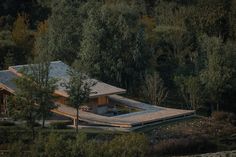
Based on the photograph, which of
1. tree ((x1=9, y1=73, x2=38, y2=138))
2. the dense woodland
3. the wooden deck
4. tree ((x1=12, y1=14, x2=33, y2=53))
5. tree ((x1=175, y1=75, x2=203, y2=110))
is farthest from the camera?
tree ((x1=12, y1=14, x2=33, y2=53))

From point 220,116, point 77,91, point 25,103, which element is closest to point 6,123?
point 25,103

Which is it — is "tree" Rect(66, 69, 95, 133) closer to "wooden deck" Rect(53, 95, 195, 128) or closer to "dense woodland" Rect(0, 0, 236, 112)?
"wooden deck" Rect(53, 95, 195, 128)

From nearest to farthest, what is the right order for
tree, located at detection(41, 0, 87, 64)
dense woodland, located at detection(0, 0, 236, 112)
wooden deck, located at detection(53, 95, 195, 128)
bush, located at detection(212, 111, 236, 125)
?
1. wooden deck, located at detection(53, 95, 195, 128)
2. bush, located at detection(212, 111, 236, 125)
3. dense woodland, located at detection(0, 0, 236, 112)
4. tree, located at detection(41, 0, 87, 64)

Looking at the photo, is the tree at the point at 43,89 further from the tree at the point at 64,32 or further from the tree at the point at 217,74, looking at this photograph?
the tree at the point at 217,74

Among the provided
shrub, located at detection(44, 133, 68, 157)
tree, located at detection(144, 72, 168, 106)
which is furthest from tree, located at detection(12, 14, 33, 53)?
shrub, located at detection(44, 133, 68, 157)

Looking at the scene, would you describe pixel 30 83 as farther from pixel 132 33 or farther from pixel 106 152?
pixel 132 33

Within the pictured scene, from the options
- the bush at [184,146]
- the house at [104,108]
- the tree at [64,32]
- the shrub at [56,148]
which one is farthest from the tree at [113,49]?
the shrub at [56,148]
